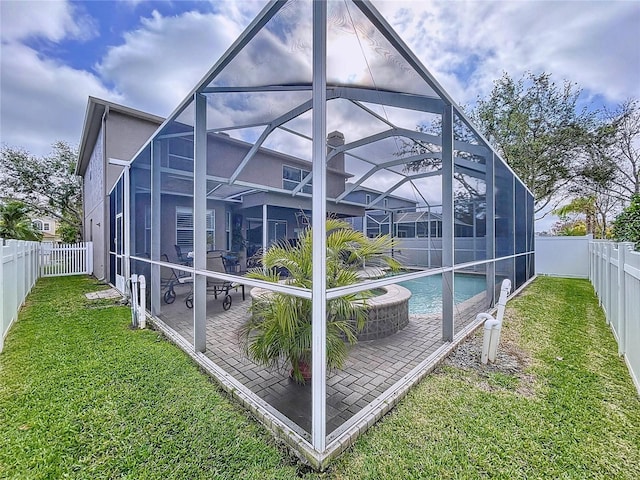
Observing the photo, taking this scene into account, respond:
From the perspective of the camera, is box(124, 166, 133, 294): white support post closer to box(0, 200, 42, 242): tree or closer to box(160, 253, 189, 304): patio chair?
box(160, 253, 189, 304): patio chair

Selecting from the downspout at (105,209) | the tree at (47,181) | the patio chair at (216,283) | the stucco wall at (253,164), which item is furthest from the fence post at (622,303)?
the tree at (47,181)

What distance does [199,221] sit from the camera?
3785 mm

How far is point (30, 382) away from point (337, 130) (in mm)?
4351

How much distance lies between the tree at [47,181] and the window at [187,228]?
2057cm

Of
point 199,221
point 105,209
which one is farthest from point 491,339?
point 105,209

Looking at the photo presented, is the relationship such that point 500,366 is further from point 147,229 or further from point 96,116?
point 96,116

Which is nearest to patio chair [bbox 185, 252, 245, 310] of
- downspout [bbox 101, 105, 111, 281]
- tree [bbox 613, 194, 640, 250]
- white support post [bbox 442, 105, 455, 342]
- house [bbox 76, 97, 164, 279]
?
white support post [bbox 442, 105, 455, 342]

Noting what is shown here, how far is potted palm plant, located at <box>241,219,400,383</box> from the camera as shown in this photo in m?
2.59

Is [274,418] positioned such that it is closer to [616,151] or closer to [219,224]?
[219,224]

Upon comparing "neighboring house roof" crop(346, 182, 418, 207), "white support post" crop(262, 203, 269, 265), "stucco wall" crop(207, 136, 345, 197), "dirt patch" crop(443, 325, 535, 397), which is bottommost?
"dirt patch" crop(443, 325, 535, 397)

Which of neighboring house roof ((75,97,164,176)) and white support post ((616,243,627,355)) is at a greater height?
neighboring house roof ((75,97,164,176))

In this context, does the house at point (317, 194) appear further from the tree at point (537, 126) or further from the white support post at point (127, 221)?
the tree at point (537, 126)

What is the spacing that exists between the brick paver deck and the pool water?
181 millimetres

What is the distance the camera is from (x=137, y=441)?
2260 millimetres
